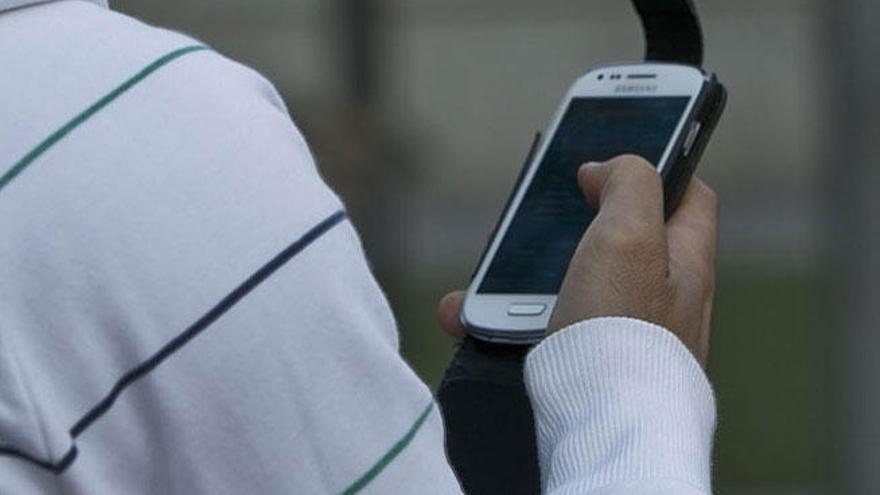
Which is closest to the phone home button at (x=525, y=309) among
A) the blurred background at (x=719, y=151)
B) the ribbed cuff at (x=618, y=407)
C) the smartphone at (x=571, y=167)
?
the smartphone at (x=571, y=167)

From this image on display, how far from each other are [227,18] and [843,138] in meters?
4.42

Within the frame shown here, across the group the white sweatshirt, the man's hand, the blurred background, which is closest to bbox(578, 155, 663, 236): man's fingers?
the man's hand

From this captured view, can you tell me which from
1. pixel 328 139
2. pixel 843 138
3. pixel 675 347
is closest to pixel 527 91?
pixel 328 139

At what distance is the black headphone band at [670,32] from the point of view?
1548 millimetres

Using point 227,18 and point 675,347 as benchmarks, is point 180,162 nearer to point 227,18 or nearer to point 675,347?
point 675,347

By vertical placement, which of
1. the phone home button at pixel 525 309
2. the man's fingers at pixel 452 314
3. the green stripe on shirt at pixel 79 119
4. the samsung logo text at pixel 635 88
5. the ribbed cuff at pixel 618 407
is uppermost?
the green stripe on shirt at pixel 79 119

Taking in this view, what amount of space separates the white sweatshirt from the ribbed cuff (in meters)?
0.14

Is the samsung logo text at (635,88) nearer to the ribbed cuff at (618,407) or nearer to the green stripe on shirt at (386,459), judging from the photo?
the ribbed cuff at (618,407)

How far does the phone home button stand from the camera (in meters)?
1.48

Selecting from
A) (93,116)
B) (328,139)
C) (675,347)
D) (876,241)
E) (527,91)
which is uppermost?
(93,116)

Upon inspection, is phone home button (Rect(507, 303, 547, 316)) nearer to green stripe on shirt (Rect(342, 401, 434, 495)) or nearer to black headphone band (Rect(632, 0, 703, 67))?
black headphone band (Rect(632, 0, 703, 67))

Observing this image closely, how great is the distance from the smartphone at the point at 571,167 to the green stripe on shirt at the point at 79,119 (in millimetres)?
424

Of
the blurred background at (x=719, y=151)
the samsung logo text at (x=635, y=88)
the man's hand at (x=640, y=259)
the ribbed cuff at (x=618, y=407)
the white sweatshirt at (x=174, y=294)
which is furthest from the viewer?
the blurred background at (x=719, y=151)

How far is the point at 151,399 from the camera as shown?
1.07 metres
